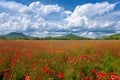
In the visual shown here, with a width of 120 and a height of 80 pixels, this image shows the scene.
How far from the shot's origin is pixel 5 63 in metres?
7.66

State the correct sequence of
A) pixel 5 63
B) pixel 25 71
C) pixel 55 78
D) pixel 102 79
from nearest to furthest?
pixel 102 79, pixel 55 78, pixel 25 71, pixel 5 63

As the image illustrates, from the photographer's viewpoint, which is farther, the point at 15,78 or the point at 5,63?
the point at 5,63

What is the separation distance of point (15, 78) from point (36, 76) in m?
1.00

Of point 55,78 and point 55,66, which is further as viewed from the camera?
point 55,66

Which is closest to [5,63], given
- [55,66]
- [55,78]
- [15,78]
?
[15,78]

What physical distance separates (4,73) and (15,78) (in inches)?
30.1

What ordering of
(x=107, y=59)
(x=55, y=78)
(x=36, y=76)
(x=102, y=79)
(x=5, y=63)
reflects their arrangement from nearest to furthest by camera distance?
1. (x=102, y=79)
2. (x=36, y=76)
3. (x=55, y=78)
4. (x=5, y=63)
5. (x=107, y=59)

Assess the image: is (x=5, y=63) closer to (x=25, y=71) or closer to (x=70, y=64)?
(x=25, y=71)

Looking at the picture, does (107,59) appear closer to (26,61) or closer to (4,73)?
(26,61)

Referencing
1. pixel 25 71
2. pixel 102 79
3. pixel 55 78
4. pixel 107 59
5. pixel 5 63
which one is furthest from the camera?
pixel 107 59

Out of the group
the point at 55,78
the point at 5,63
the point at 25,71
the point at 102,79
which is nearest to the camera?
the point at 102,79

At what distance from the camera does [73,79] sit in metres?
6.14

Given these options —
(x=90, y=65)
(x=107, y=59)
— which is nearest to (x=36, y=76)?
(x=90, y=65)

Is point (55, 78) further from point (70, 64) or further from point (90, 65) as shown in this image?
point (90, 65)
